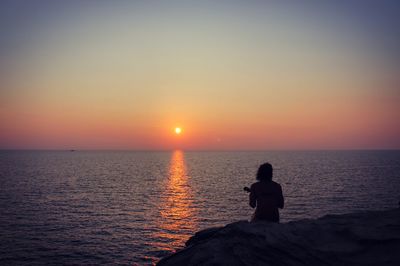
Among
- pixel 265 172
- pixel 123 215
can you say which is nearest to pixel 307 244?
pixel 265 172

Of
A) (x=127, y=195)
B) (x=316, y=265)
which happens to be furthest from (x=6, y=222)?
(x=316, y=265)

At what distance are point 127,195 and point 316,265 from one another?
55.9 m

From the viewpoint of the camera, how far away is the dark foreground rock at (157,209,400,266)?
6062mm

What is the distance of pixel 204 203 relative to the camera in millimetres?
50000

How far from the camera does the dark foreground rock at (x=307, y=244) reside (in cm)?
606

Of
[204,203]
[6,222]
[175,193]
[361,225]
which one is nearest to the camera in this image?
[361,225]

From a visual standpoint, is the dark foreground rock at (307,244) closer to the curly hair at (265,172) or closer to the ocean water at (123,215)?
the curly hair at (265,172)

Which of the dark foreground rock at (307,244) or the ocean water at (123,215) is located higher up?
the dark foreground rock at (307,244)

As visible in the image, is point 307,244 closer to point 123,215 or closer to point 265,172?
point 265,172

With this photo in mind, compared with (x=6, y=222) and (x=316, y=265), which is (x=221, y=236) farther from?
(x=6, y=222)

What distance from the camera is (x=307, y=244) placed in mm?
6691

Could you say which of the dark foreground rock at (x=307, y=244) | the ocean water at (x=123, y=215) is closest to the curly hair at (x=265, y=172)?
the dark foreground rock at (x=307, y=244)

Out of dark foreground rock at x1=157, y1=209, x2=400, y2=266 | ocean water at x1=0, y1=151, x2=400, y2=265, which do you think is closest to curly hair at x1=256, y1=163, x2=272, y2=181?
dark foreground rock at x1=157, y1=209, x2=400, y2=266

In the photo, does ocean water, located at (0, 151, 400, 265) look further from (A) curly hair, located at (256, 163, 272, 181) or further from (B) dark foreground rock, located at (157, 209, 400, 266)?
(B) dark foreground rock, located at (157, 209, 400, 266)
